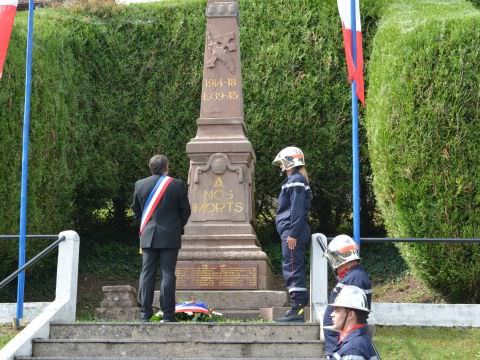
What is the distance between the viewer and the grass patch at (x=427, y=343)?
9695mm

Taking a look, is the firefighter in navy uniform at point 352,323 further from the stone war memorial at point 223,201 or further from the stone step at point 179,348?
the stone war memorial at point 223,201

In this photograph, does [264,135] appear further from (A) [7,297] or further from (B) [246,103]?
(A) [7,297]

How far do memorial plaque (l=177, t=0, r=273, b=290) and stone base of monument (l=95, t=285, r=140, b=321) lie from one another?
3.05ft

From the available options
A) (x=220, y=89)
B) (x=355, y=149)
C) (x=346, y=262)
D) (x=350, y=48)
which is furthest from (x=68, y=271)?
(x=346, y=262)

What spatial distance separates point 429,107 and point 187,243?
391cm

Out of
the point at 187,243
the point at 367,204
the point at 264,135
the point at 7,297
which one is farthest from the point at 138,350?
the point at 367,204

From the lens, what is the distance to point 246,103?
17.1 metres

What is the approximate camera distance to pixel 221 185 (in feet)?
39.8

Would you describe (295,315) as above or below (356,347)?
below

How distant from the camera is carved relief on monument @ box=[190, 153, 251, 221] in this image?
39.5ft

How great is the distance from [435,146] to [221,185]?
3.05m

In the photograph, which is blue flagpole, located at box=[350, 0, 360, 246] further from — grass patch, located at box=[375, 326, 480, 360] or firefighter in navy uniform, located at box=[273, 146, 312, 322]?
grass patch, located at box=[375, 326, 480, 360]

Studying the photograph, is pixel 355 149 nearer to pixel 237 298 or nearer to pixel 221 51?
pixel 237 298

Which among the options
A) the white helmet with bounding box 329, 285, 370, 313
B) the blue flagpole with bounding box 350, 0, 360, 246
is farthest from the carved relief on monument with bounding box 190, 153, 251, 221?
the white helmet with bounding box 329, 285, 370, 313
